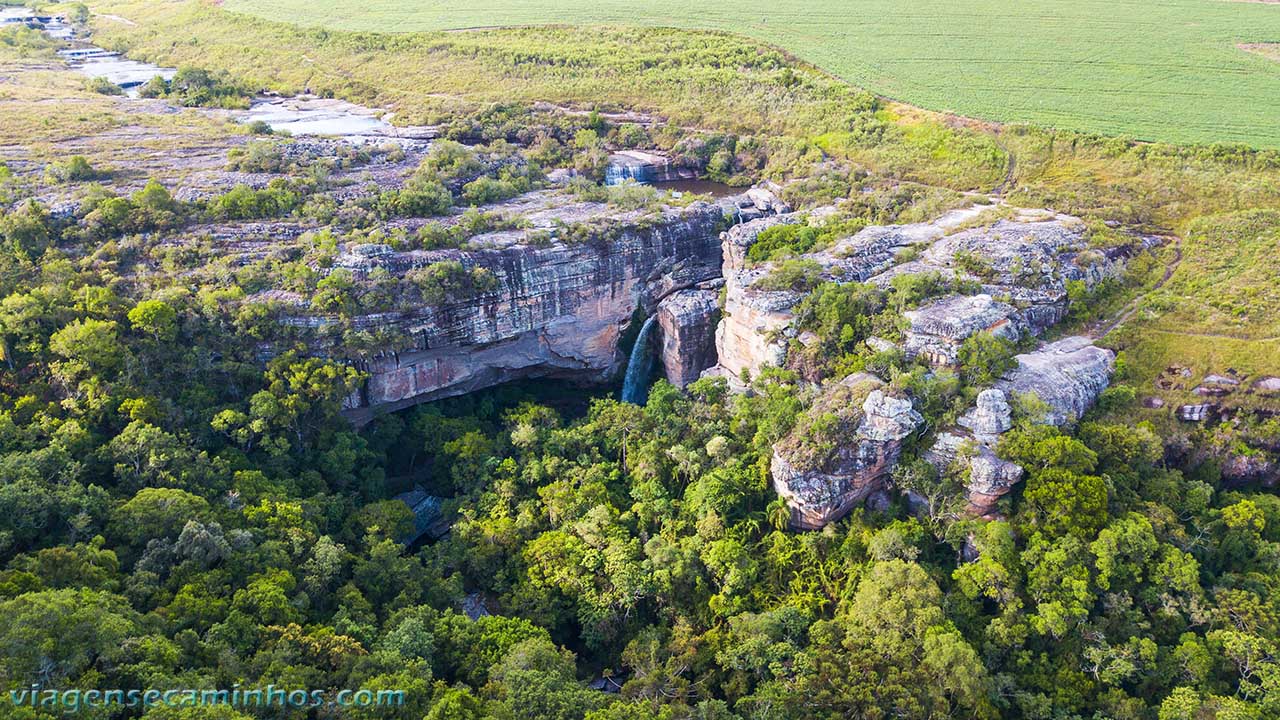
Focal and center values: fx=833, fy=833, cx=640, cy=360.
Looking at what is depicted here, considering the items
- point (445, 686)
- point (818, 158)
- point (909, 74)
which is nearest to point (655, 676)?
point (445, 686)

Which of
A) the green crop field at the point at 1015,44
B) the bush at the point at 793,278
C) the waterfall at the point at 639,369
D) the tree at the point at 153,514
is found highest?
the green crop field at the point at 1015,44

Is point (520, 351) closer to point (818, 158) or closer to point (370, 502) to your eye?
point (370, 502)

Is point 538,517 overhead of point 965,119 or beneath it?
beneath

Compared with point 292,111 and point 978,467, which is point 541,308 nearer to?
point 978,467

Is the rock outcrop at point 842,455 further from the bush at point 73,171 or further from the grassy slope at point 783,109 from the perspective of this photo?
the bush at point 73,171

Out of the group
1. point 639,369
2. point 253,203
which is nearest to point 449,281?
point 639,369

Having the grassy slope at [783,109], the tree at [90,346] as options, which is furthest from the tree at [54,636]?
the grassy slope at [783,109]

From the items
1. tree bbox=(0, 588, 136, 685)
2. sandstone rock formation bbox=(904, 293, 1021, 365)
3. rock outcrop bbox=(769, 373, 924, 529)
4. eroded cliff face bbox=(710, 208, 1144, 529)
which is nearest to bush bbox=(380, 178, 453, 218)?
eroded cliff face bbox=(710, 208, 1144, 529)
